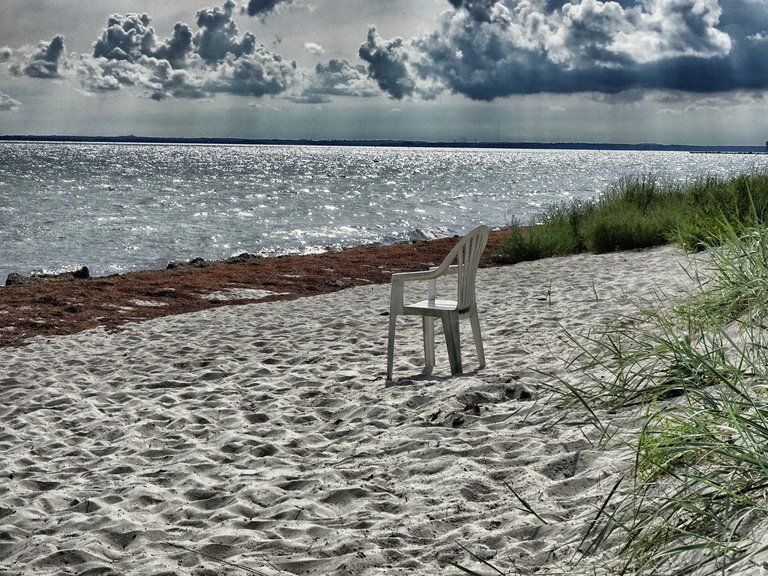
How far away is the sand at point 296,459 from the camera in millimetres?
3230

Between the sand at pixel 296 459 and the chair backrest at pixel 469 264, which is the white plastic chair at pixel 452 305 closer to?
the chair backrest at pixel 469 264

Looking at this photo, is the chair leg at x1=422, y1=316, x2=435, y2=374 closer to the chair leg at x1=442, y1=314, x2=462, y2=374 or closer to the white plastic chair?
the white plastic chair

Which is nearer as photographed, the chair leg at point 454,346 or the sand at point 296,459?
the sand at point 296,459

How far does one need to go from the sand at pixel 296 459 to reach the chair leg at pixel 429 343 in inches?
→ 5.4

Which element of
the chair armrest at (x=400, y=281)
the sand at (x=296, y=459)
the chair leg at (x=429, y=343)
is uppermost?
the chair armrest at (x=400, y=281)

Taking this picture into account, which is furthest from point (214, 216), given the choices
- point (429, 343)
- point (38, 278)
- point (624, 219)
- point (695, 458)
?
point (695, 458)

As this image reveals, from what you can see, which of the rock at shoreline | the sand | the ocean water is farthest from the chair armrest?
the ocean water

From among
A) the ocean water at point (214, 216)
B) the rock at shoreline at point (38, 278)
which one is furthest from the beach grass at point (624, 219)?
the rock at shoreline at point (38, 278)

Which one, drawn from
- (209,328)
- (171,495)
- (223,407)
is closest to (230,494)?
(171,495)

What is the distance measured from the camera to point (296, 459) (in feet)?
14.4

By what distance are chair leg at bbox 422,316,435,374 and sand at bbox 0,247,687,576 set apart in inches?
5.4

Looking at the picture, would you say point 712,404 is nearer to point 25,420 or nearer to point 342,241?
point 25,420

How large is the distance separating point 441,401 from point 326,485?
1320 millimetres

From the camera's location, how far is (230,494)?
3.89 m
